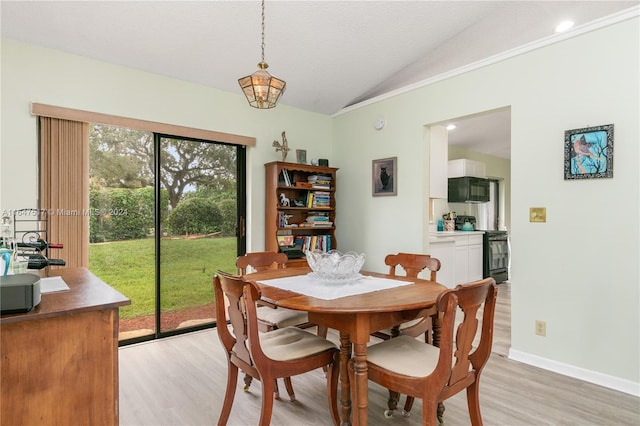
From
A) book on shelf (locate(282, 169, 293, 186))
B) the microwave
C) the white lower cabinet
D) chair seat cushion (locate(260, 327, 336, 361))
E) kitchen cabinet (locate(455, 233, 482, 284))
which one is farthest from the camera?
the microwave

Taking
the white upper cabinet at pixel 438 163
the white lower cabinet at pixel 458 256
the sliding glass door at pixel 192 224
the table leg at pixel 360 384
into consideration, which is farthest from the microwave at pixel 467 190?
the table leg at pixel 360 384

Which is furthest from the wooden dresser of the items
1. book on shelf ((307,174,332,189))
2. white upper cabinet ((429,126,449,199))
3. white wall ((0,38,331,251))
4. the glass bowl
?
white upper cabinet ((429,126,449,199))

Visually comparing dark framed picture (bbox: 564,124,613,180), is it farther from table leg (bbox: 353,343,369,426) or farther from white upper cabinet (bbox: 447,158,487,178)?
white upper cabinet (bbox: 447,158,487,178)

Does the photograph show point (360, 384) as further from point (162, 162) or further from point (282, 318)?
point (162, 162)

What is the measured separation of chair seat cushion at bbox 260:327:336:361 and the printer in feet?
3.37

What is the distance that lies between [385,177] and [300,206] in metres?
1.05

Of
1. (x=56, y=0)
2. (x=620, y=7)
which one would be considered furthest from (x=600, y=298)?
(x=56, y=0)

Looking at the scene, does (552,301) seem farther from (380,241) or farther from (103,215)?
(103,215)

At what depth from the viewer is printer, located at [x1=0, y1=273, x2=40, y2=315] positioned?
1.10 m

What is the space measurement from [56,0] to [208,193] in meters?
1.99

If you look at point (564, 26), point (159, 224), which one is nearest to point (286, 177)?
point (159, 224)

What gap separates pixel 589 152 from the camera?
2604mm

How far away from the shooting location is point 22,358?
3.83 ft

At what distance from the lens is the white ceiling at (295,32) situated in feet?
8.77
